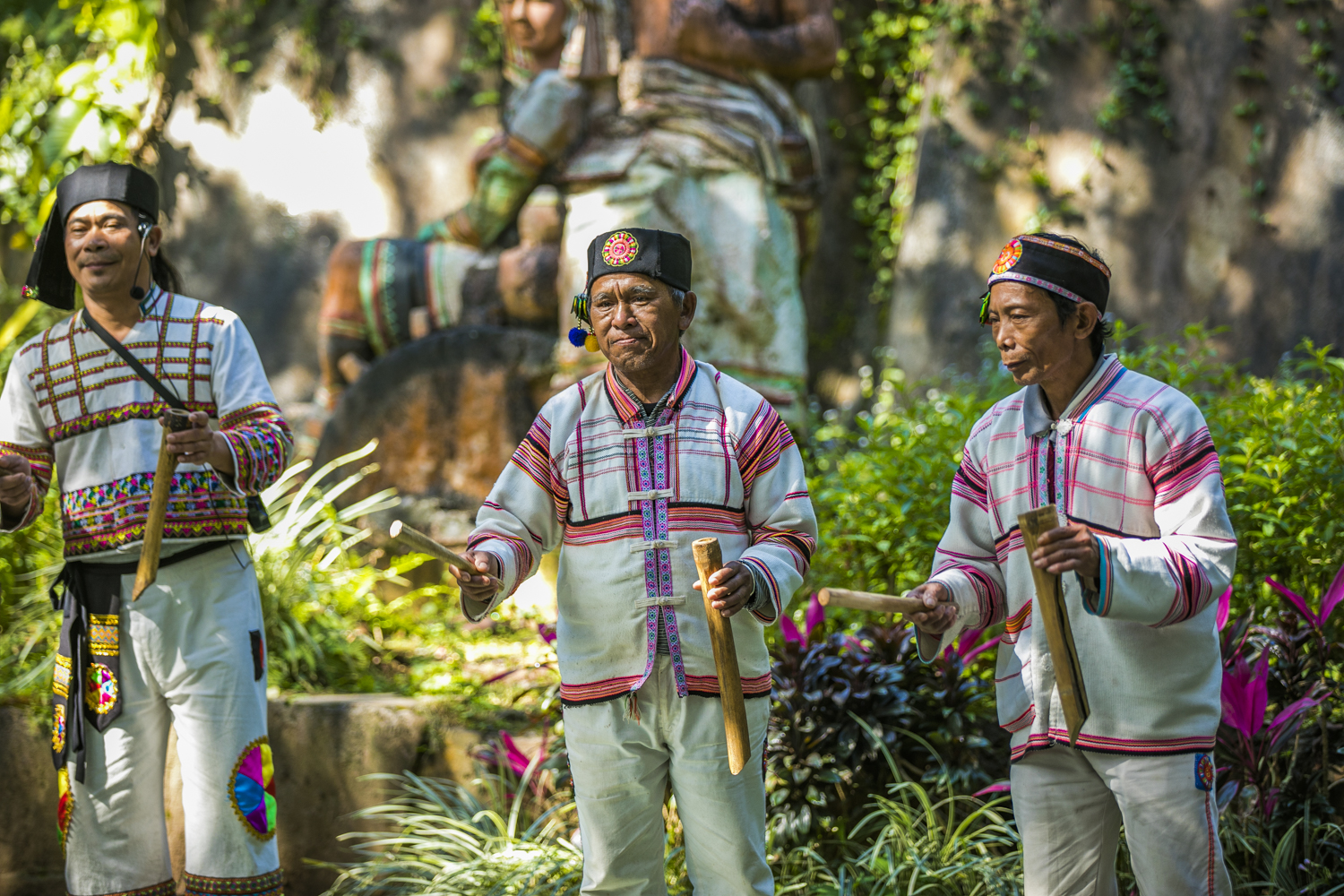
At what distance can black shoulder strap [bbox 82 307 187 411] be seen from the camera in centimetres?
285

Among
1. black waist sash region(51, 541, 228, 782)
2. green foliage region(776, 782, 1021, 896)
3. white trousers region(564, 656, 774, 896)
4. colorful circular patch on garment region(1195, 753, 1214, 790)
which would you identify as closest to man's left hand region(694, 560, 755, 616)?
white trousers region(564, 656, 774, 896)

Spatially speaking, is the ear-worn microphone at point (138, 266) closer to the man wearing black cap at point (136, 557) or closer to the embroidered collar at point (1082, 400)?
the man wearing black cap at point (136, 557)

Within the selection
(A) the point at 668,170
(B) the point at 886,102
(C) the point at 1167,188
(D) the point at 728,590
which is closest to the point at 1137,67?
(C) the point at 1167,188

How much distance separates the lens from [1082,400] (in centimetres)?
235

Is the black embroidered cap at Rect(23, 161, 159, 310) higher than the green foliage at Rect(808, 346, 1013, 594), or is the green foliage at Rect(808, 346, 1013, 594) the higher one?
the black embroidered cap at Rect(23, 161, 159, 310)

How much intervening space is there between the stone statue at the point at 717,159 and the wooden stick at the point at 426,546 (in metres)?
3.00

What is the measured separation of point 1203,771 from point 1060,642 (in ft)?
1.35

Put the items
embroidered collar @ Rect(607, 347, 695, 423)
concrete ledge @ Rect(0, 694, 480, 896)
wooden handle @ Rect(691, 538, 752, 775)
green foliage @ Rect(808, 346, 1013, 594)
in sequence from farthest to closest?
1. green foliage @ Rect(808, 346, 1013, 594)
2. concrete ledge @ Rect(0, 694, 480, 896)
3. embroidered collar @ Rect(607, 347, 695, 423)
4. wooden handle @ Rect(691, 538, 752, 775)

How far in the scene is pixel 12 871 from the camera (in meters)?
4.09

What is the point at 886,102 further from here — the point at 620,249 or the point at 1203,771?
the point at 1203,771

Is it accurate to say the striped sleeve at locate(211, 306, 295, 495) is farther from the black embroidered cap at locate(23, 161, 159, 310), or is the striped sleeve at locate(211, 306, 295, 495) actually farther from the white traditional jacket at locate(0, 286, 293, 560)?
the black embroidered cap at locate(23, 161, 159, 310)

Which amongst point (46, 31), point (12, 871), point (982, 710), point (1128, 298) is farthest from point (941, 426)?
point (46, 31)

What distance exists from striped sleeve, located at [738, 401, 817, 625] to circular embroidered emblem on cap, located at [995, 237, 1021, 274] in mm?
540

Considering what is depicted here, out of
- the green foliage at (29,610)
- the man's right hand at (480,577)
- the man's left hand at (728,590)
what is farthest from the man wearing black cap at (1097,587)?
the green foliage at (29,610)
